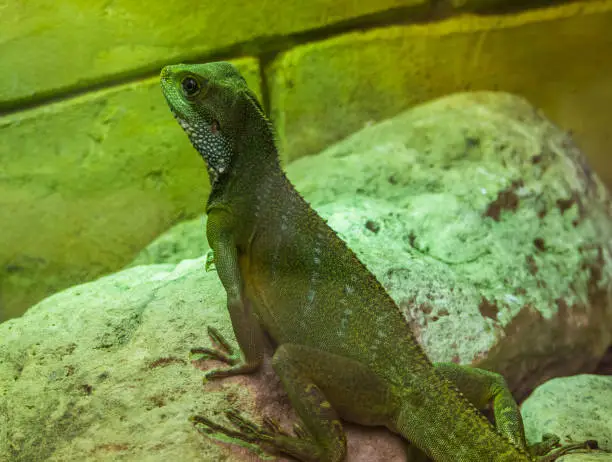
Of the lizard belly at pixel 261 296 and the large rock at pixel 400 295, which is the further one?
the lizard belly at pixel 261 296

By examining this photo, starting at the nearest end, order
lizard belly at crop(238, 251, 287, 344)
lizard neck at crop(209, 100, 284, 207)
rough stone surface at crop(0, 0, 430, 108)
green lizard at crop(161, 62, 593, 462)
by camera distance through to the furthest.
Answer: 1. green lizard at crop(161, 62, 593, 462)
2. lizard belly at crop(238, 251, 287, 344)
3. lizard neck at crop(209, 100, 284, 207)
4. rough stone surface at crop(0, 0, 430, 108)

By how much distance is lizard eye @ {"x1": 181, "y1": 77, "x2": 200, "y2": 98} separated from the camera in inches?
126

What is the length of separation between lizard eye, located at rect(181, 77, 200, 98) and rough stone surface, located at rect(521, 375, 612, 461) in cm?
264

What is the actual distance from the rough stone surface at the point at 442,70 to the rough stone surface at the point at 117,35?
36 cm

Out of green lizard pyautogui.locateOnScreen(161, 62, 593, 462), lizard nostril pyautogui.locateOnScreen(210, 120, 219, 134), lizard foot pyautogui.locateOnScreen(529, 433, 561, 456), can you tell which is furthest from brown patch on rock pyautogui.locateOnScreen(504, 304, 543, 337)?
lizard nostril pyautogui.locateOnScreen(210, 120, 219, 134)

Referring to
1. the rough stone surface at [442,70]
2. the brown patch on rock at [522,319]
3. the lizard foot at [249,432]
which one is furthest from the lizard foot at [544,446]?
the rough stone surface at [442,70]

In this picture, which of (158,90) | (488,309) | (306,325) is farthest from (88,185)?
(488,309)

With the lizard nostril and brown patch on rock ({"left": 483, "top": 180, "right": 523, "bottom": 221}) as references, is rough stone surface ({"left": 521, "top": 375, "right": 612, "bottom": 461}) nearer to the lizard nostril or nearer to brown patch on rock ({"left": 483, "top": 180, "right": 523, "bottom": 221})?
brown patch on rock ({"left": 483, "top": 180, "right": 523, "bottom": 221})

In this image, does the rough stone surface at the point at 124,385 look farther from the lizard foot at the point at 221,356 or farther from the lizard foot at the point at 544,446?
the lizard foot at the point at 544,446

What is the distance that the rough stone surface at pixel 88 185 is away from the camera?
180 inches

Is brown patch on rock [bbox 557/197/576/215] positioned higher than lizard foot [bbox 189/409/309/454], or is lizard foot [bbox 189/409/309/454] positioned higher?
brown patch on rock [bbox 557/197/576/215]

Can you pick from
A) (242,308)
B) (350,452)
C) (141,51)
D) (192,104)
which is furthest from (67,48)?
(350,452)

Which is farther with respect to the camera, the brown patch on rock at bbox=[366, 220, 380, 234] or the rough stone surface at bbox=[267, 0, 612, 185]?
the rough stone surface at bbox=[267, 0, 612, 185]

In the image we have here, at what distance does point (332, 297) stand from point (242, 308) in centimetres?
46
